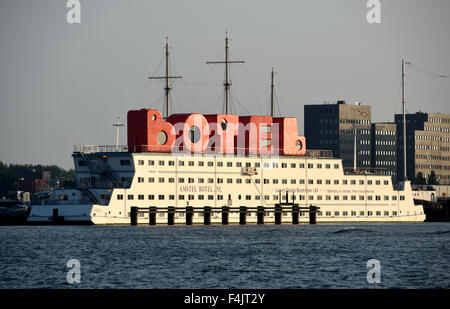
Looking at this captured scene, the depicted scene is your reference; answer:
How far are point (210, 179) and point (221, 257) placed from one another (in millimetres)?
40068

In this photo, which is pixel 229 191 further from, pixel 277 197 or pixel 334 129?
pixel 334 129

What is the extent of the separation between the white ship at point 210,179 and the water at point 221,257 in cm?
551

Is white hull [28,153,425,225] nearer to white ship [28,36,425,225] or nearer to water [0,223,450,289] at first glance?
white ship [28,36,425,225]

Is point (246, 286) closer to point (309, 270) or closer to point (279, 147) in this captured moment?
point (309, 270)

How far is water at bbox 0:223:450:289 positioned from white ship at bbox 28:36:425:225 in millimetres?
5512

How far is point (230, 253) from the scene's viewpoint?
201ft

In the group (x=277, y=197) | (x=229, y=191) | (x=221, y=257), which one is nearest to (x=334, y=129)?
(x=277, y=197)

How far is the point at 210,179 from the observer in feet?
322

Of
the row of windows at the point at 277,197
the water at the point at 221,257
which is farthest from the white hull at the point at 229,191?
the water at the point at 221,257

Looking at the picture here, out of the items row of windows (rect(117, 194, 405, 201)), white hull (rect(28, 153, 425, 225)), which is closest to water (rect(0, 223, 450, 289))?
white hull (rect(28, 153, 425, 225))

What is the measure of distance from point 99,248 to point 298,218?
133 ft

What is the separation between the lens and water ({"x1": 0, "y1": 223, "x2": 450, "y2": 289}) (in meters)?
45.8

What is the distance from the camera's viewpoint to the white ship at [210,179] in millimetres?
93562
